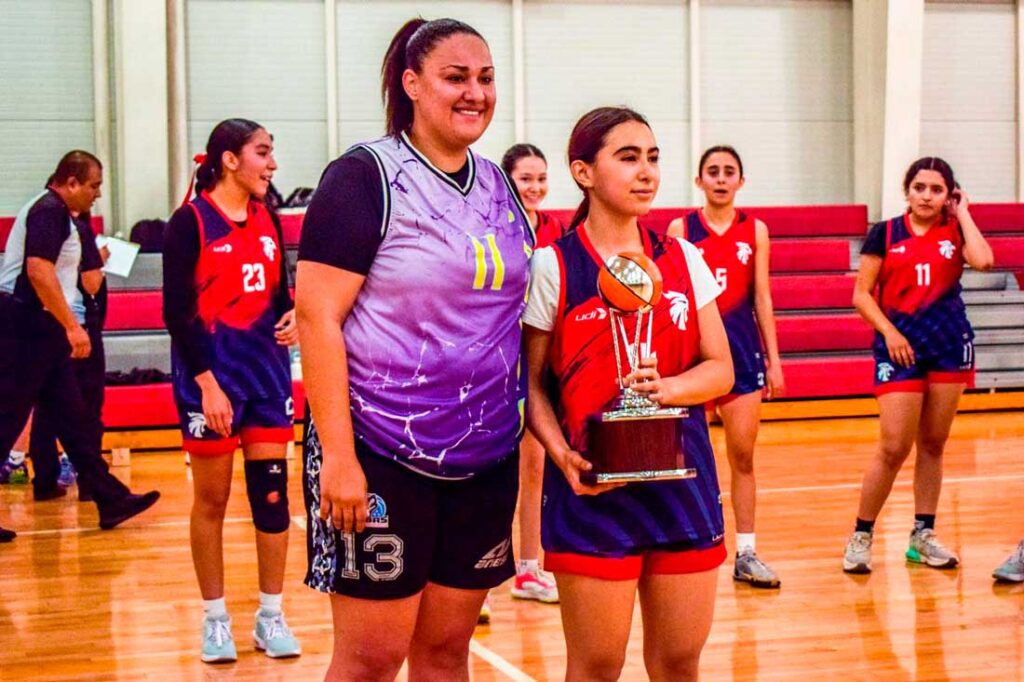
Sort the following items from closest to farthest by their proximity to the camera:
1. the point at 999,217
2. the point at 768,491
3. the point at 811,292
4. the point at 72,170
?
the point at 72,170
the point at 768,491
the point at 811,292
the point at 999,217

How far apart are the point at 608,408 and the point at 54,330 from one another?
16.9 ft

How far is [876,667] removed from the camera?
448 centimetres

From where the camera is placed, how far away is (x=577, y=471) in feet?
9.15

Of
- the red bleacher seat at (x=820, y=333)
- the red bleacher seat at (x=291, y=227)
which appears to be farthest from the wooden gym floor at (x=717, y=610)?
the red bleacher seat at (x=291, y=227)

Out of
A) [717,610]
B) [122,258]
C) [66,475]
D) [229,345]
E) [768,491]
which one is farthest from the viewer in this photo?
[122,258]

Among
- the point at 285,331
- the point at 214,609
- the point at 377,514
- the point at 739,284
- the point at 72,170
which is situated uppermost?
the point at 72,170

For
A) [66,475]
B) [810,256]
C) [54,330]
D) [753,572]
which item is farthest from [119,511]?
[810,256]

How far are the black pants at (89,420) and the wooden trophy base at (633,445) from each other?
5173 mm

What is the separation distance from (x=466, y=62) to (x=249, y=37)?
390 inches

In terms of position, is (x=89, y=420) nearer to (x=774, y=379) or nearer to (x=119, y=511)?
(x=119, y=511)

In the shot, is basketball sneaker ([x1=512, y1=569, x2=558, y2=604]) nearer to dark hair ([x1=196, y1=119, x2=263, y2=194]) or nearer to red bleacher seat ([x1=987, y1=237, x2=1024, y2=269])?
dark hair ([x1=196, y1=119, x2=263, y2=194])

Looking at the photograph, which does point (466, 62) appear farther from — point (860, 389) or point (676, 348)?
point (860, 389)

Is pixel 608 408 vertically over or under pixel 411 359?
under

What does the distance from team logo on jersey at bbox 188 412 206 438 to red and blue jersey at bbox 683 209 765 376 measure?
7.16 feet
